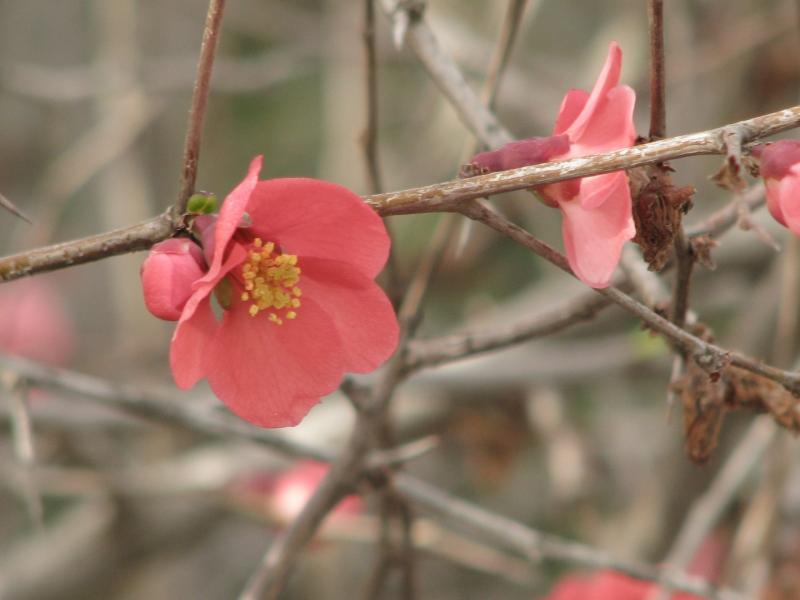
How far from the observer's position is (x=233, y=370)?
76 cm

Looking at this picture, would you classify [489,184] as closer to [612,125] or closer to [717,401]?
[612,125]

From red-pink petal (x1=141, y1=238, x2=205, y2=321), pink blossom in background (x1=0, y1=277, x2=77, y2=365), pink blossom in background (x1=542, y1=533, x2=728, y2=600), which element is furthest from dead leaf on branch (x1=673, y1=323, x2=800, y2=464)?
pink blossom in background (x1=0, y1=277, x2=77, y2=365)

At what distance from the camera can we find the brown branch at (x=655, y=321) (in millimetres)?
696

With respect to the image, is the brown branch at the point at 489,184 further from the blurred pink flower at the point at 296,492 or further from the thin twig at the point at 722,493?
the blurred pink flower at the point at 296,492

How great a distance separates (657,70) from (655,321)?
17 centimetres

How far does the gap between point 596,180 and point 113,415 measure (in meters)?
1.47

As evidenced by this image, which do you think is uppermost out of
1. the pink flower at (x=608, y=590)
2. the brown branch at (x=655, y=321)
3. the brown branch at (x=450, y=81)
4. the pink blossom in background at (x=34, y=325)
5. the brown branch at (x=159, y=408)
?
the pink blossom in background at (x=34, y=325)

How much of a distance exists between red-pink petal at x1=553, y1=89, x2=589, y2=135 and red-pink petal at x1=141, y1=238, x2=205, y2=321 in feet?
0.87

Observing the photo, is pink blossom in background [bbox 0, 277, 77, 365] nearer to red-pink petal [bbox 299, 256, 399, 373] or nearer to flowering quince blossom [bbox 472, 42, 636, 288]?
red-pink petal [bbox 299, 256, 399, 373]

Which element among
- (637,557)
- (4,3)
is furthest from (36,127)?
(637,557)

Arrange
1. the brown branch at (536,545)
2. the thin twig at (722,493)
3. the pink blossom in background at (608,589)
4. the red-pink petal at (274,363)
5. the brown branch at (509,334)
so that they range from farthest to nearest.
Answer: the pink blossom in background at (608,589) < the thin twig at (722,493) < the brown branch at (536,545) < the brown branch at (509,334) < the red-pink petal at (274,363)

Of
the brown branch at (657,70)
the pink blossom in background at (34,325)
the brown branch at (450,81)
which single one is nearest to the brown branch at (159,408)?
the brown branch at (450,81)

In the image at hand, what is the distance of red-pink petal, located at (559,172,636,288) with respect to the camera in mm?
690

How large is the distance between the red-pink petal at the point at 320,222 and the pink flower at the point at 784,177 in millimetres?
240
